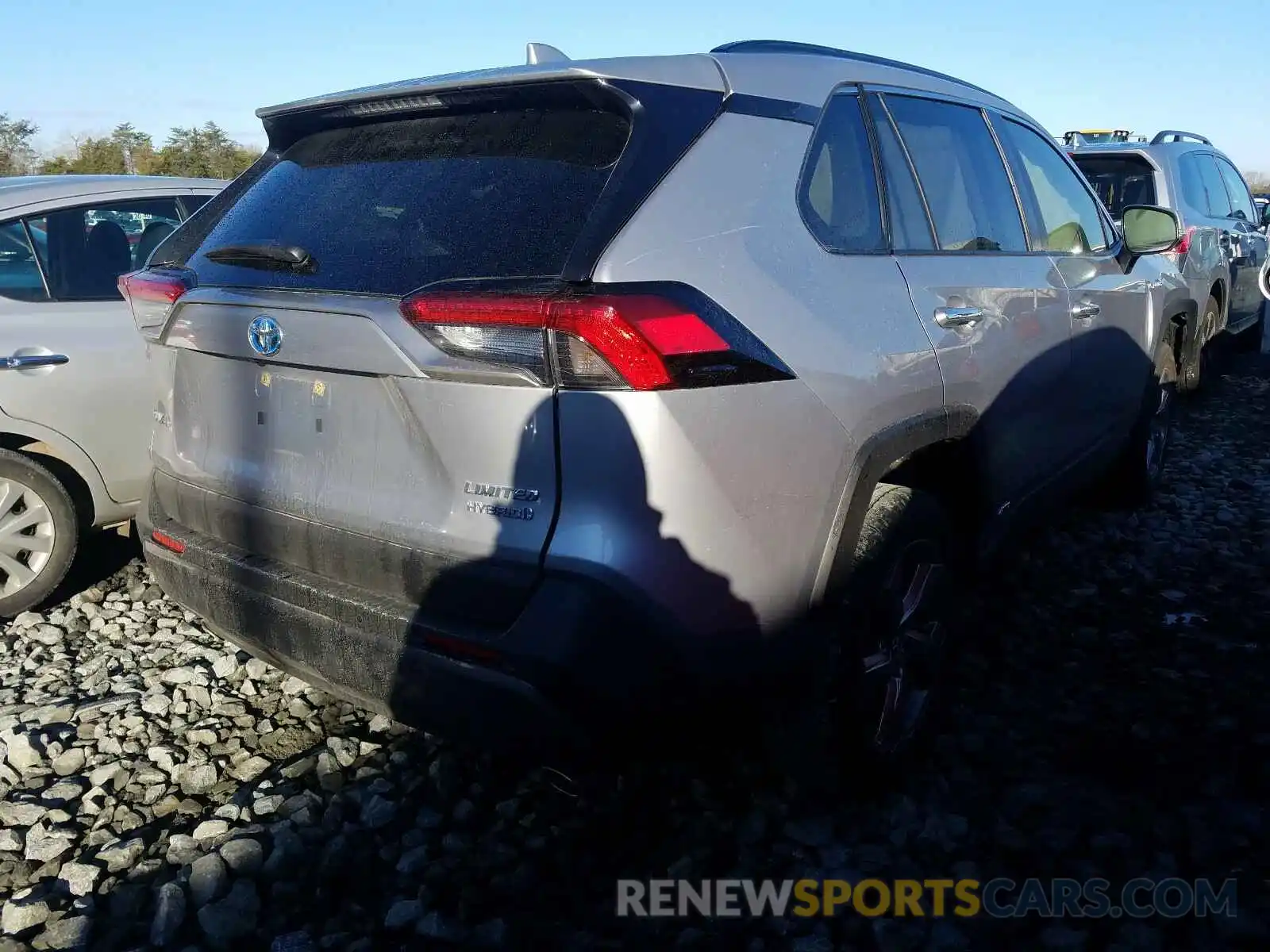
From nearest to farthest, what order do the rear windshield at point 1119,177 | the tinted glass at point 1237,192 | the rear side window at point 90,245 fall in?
the rear side window at point 90,245 → the rear windshield at point 1119,177 → the tinted glass at point 1237,192

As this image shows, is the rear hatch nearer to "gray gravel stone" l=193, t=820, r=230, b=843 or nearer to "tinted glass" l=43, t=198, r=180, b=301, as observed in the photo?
"gray gravel stone" l=193, t=820, r=230, b=843

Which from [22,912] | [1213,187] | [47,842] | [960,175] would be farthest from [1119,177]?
[22,912]

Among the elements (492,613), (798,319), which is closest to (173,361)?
(492,613)

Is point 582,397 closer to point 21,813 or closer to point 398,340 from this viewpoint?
point 398,340

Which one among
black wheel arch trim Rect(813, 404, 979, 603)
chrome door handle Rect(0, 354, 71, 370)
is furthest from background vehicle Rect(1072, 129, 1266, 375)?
chrome door handle Rect(0, 354, 71, 370)

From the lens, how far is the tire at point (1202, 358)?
6593mm

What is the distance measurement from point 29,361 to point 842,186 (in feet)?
9.77

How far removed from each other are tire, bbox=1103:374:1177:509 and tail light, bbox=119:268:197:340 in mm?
3761

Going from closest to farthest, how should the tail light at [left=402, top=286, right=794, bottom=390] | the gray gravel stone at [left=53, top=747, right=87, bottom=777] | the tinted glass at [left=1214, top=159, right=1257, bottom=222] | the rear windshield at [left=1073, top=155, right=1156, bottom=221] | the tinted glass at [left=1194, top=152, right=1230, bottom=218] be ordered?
the tail light at [left=402, top=286, right=794, bottom=390] → the gray gravel stone at [left=53, top=747, right=87, bottom=777] → the rear windshield at [left=1073, top=155, right=1156, bottom=221] → the tinted glass at [left=1194, top=152, right=1230, bottom=218] → the tinted glass at [left=1214, top=159, right=1257, bottom=222]

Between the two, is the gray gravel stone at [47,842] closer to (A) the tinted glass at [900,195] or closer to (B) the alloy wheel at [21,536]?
(B) the alloy wheel at [21,536]

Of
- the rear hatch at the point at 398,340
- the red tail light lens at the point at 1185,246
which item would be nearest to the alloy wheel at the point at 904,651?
the rear hatch at the point at 398,340

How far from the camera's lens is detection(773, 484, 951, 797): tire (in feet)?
7.84

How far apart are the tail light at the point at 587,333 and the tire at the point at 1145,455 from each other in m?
3.22

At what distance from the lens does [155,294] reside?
262cm
